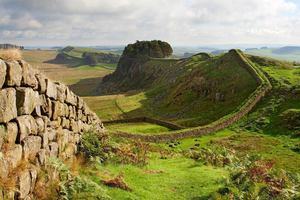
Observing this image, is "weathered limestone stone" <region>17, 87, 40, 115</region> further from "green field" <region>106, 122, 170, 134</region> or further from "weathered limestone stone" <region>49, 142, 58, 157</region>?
"green field" <region>106, 122, 170, 134</region>

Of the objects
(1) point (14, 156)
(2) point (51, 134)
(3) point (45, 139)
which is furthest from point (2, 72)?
(2) point (51, 134)

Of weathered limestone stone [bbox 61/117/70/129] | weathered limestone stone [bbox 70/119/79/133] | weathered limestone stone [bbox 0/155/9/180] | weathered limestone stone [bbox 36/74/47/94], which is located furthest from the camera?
weathered limestone stone [bbox 70/119/79/133]

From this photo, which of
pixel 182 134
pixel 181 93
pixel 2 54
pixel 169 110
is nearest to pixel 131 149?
pixel 2 54

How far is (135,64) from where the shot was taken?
187375mm

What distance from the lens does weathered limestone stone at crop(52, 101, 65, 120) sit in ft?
55.8

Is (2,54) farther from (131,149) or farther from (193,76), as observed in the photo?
(193,76)

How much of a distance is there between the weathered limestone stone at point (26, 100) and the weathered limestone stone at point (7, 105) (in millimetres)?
312

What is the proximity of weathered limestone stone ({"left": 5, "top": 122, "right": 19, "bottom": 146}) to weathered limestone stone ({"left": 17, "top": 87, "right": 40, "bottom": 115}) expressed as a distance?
0.81 m

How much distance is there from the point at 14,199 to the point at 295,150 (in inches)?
1549

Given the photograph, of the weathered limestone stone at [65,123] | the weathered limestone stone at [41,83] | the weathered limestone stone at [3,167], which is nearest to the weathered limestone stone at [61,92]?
the weathered limestone stone at [65,123]

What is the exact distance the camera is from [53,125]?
670 inches

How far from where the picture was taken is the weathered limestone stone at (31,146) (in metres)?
13.4

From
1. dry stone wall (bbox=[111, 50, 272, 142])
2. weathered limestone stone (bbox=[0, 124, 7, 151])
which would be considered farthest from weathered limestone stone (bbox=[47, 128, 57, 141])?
dry stone wall (bbox=[111, 50, 272, 142])

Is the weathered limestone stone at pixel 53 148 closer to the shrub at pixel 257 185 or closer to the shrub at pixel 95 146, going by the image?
the shrub at pixel 95 146
